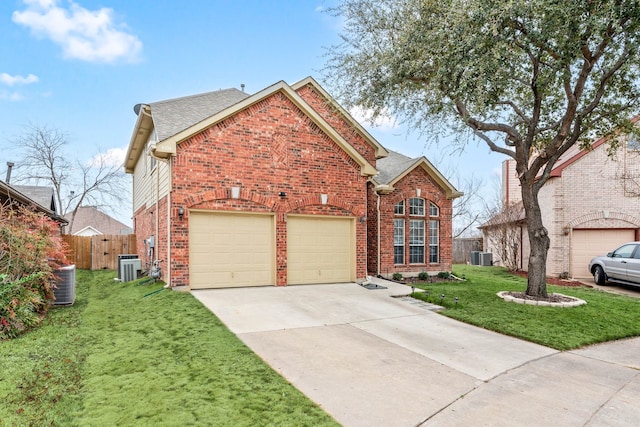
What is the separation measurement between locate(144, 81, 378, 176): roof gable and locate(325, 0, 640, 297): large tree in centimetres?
107

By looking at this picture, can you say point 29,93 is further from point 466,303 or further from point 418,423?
point 418,423

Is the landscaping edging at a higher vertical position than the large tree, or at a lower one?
lower

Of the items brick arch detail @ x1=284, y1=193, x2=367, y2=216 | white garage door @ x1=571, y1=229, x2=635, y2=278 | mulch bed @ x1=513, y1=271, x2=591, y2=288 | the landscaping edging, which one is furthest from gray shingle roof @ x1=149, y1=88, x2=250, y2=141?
white garage door @ x1=571, y1=229, x2=635, y2=278

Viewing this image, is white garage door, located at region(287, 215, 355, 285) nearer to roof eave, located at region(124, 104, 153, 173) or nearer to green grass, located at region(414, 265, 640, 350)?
green grass, located at region(414, 265, 640, 350)

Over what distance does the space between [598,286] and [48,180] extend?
35620mm

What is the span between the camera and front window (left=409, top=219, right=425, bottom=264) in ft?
A: 47.5

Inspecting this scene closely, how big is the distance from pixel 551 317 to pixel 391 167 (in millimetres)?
8450

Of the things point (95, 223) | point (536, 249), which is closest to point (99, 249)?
point (536, 249)

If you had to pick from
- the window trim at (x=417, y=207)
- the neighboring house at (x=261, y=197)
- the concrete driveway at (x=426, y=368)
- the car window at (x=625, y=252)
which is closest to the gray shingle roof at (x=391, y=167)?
the neighboring house at (x=261, y=197)

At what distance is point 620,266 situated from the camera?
13.5m

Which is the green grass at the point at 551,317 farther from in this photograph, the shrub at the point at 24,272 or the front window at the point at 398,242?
the shrub at the point at 24,272

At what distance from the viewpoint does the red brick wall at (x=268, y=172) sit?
31.4 feet

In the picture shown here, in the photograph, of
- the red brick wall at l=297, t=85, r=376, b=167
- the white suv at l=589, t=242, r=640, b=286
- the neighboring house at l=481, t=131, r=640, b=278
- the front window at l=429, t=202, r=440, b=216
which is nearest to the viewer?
the white suv at l=589, t=242, r=640, b=286

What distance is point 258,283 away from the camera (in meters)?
10.5
